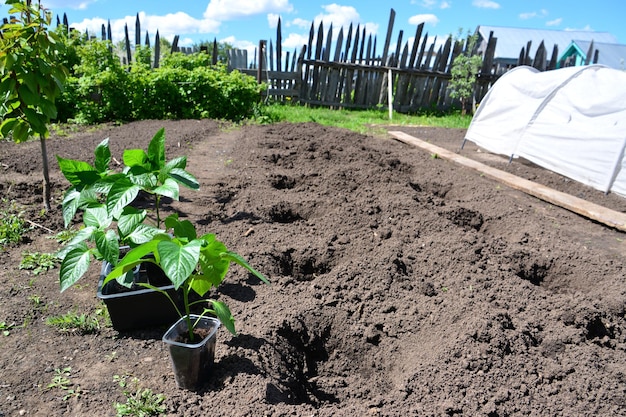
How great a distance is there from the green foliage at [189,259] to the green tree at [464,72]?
11.9m

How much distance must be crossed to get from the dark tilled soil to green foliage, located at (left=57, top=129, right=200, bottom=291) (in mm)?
641

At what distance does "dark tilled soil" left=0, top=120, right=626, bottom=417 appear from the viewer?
215cm

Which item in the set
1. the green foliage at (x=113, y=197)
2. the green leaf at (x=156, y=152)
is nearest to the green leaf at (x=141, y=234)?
the green foliage at (x=113, y=197)

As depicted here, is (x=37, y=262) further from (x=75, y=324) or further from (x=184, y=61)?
(x=184, y=61)

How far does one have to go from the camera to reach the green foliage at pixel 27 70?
10.6 feet

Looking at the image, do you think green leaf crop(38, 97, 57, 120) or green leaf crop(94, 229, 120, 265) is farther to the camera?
green leaf crop(38, 97, 57, 120)

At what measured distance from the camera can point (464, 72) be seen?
41.0 feet

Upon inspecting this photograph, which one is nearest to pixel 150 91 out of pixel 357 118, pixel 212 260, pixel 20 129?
pixel 357 118

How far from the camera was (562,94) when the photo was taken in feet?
21.7

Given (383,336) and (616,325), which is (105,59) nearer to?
(383,336)

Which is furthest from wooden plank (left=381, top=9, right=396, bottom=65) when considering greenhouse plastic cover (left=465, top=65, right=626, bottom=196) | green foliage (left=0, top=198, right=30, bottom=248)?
green foliage (left=0, top=198, right=30, bottom=248)

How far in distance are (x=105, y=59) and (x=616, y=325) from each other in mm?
9763

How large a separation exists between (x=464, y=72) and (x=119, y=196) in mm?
12274

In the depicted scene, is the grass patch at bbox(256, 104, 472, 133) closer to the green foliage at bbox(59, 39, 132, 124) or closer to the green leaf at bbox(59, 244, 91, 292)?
Answer: the green foliage at bbox(59, 39, 132, 124)
